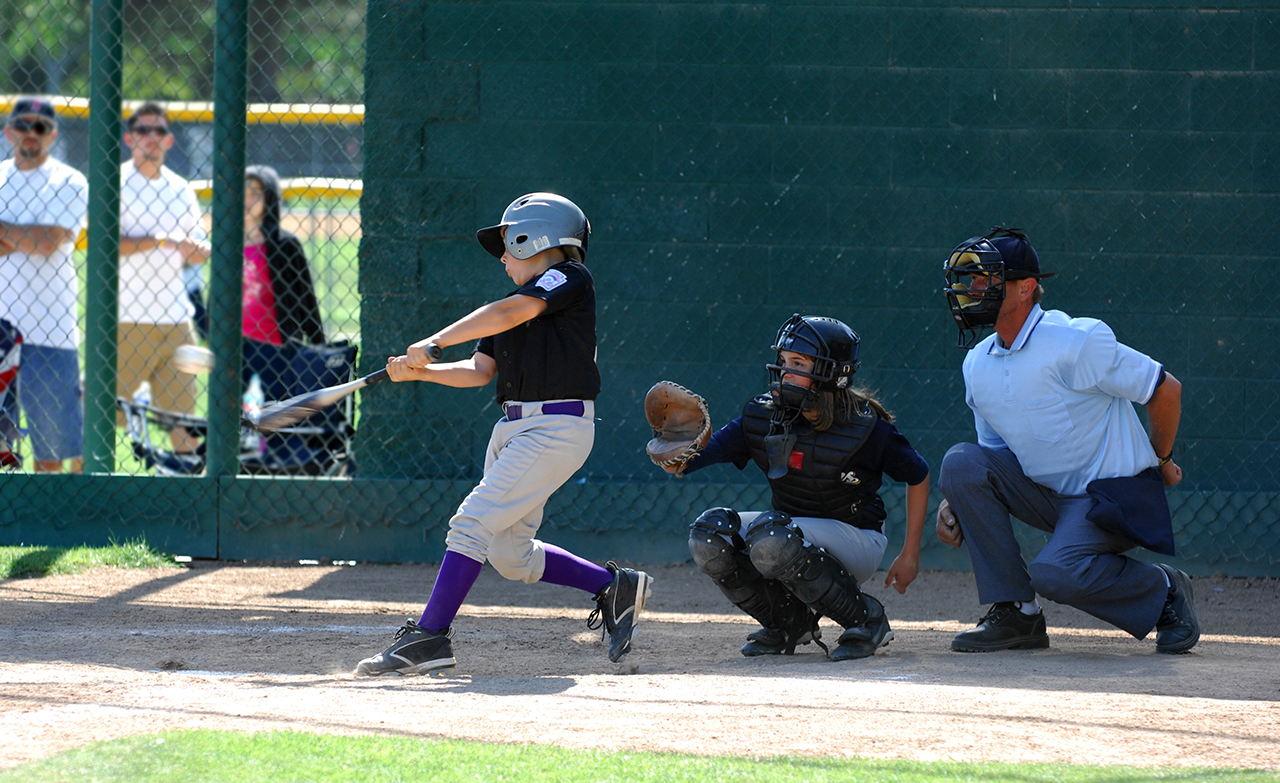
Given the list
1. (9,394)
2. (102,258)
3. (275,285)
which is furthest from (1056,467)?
(9,394)

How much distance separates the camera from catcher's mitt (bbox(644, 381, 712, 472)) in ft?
13.4

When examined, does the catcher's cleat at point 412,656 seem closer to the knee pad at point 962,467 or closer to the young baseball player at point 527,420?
the young baseball player at point 527,420

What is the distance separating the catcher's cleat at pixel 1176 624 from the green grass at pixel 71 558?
13.9ft

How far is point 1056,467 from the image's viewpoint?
4.39m

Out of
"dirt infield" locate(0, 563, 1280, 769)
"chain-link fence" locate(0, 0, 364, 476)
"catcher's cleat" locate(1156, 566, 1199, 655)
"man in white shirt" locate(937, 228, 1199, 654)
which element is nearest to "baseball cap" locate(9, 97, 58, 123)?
"chain-link fence" locate(0, 0, 364, 476)

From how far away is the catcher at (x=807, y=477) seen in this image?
4055 mm

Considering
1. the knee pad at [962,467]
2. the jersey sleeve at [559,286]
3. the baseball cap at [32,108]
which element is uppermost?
the baseball cap at [32,108]

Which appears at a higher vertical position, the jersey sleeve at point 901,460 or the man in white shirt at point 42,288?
the man in white shirt at point 42,288

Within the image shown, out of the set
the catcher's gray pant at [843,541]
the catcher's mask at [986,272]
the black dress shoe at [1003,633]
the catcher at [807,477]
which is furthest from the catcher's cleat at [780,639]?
the catcher's mask at [986,272]

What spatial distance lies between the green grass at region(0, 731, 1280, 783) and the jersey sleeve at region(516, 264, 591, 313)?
1.49m

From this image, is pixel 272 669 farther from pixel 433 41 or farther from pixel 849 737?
pixel 433 41

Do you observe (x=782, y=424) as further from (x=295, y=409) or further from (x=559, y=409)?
(x=295, y=409)

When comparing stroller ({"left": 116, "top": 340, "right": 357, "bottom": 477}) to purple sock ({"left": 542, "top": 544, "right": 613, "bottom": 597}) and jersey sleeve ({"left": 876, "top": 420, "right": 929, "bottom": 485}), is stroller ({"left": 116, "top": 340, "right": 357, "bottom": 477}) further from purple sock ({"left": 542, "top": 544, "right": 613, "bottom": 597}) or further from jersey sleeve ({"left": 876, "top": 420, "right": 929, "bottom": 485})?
jersey sleeve ({"left": 876, "top": 420, "right": 929, "bottom": 485})

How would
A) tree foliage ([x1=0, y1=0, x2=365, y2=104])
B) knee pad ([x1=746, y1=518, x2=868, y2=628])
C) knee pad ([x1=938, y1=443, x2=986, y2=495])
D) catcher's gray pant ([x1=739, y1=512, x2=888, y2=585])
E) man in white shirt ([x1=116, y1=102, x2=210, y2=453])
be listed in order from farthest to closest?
tree foliage ([x1=0, y1=0, x2=365, y2=104])
man in white shirt ([x1=116, y1=102, x2=210, y2=453])
knee pad ([x1=938, y1=443, x2=986, y2=495])
catcher's gray pant ([x1=739, y1=512, x2=888, y2=585])
knee pad ([x1=746, y1=518, x2=868, y2=628])
